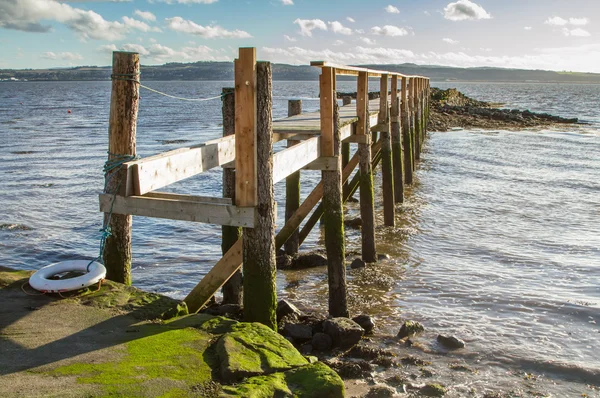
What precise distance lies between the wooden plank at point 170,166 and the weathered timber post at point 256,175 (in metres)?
0.44

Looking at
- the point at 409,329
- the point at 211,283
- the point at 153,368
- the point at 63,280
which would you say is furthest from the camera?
the point at 409,329

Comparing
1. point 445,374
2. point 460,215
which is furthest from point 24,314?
point 460,215

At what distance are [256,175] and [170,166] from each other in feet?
2.35

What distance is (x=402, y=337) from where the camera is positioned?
685 centimetres

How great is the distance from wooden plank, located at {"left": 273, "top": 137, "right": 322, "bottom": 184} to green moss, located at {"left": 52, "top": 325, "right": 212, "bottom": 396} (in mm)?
1667

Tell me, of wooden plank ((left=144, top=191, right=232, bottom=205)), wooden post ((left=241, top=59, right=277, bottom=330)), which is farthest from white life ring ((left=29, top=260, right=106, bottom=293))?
wooden post ((left=241, top=59, right=277, bottom=330))

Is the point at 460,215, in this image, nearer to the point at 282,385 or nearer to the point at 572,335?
the point at 572,335

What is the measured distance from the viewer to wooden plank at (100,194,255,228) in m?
4.92

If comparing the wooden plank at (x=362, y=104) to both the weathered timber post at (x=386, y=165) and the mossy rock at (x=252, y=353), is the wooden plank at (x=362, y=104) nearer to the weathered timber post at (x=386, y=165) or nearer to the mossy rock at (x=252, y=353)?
the weathered timber post at (x=386, y=165)

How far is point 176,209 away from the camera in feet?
16.2

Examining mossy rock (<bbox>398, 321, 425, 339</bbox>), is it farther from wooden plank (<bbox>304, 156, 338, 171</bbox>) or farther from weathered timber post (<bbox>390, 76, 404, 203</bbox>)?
weathered timber post (<bbox>390, 76, 404, 203</bbox>)

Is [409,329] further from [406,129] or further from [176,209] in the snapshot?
[406,129]

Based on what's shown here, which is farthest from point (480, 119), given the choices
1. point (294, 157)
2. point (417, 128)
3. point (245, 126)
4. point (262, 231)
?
point (245, 126)

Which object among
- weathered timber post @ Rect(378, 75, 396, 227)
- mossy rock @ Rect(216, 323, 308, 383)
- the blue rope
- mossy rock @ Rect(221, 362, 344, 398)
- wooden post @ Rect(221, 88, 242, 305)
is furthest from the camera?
weathered timber post @ Rect(378, 75, 396, 227)
